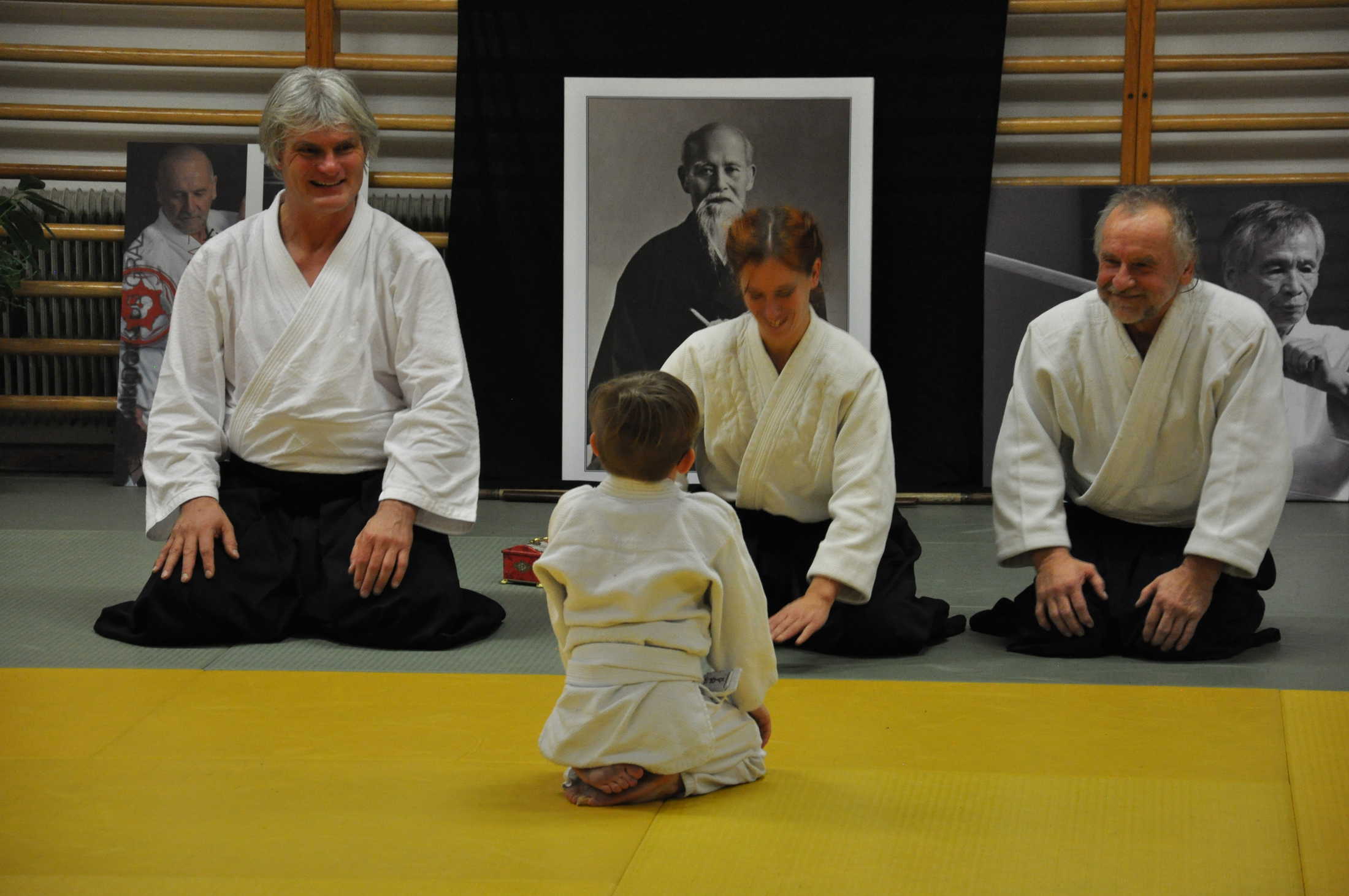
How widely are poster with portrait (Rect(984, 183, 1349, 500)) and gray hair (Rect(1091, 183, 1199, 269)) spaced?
216 cm

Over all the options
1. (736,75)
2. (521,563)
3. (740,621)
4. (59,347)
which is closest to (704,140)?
(736,75)

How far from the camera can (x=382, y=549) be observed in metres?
2.97

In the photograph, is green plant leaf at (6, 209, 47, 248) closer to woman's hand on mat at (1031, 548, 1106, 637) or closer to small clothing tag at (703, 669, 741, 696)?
woman's hand on mat at (1031, 548, 1106, 637)

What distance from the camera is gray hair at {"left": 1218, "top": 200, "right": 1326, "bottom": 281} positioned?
497 centimetres

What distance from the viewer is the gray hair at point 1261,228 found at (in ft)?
16.3

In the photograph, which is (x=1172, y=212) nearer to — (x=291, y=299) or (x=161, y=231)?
(x=291, y=299)

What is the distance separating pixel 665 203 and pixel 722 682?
10.9 ft

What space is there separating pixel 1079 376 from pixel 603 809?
150 centimetres

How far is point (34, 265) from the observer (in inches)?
213

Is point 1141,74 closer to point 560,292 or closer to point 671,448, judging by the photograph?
point 560,292

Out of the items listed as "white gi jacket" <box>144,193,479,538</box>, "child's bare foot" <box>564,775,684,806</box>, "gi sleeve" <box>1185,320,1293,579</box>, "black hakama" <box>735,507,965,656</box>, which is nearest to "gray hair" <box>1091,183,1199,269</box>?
"gi sleeve" <box>1185,320,1293,579</box>

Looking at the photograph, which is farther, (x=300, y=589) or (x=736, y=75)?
(x=736, y=75)

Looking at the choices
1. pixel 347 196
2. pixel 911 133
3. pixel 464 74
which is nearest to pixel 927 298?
pixel 911 133

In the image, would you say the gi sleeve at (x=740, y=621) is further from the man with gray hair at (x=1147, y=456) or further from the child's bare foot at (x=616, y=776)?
the man with gray hair at (x=1147, y=456)
